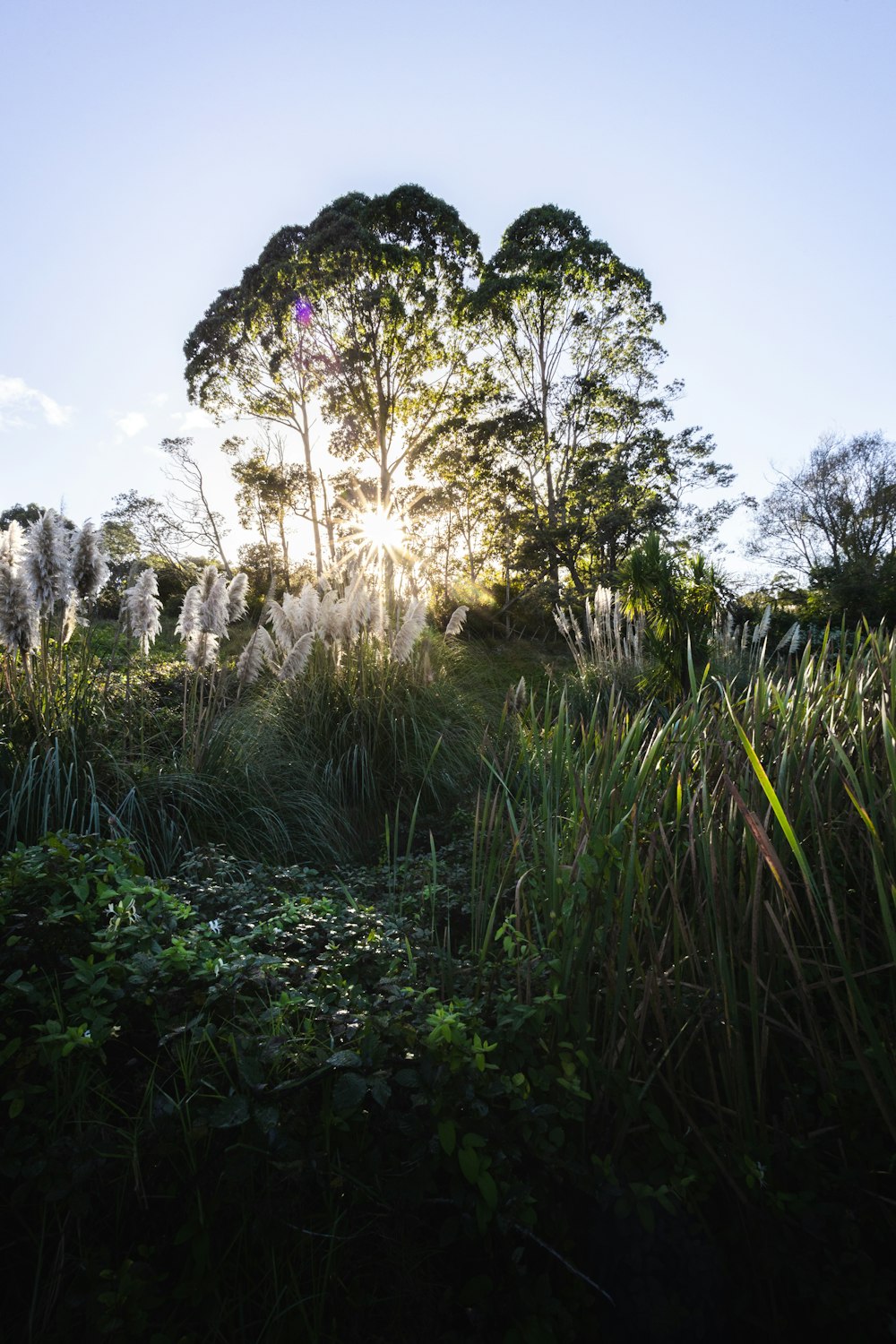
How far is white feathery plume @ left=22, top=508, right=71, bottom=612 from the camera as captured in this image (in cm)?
377

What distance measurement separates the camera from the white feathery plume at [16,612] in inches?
139

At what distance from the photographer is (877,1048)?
1332mm

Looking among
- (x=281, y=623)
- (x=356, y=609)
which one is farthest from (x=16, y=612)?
(x=356, y=609)

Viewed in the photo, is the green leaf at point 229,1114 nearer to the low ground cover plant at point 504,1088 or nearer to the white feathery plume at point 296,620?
the low ground cover plant at point 504,1088

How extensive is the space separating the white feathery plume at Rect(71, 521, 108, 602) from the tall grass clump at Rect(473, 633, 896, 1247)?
9.90 feet

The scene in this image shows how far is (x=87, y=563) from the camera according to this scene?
3.98m

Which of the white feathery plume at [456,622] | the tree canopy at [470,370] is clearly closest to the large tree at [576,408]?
the tree canopy at [470,370]

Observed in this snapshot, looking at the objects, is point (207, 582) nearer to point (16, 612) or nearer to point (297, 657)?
point (297, 657)

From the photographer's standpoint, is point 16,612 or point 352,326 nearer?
point 16,612

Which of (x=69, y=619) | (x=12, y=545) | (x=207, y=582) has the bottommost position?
(x=69, y=619)

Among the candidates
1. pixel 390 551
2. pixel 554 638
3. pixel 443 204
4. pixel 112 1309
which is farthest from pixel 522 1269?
pixel 443 204

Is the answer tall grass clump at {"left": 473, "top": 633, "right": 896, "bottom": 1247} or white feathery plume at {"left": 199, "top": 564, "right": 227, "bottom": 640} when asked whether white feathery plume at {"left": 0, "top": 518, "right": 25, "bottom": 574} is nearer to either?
white feathery plume at {"left": 199, "top": 564, "right": 227, "bottom": 640}

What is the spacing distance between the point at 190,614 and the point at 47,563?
841 mm

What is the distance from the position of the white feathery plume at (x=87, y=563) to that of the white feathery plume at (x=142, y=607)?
177mm
